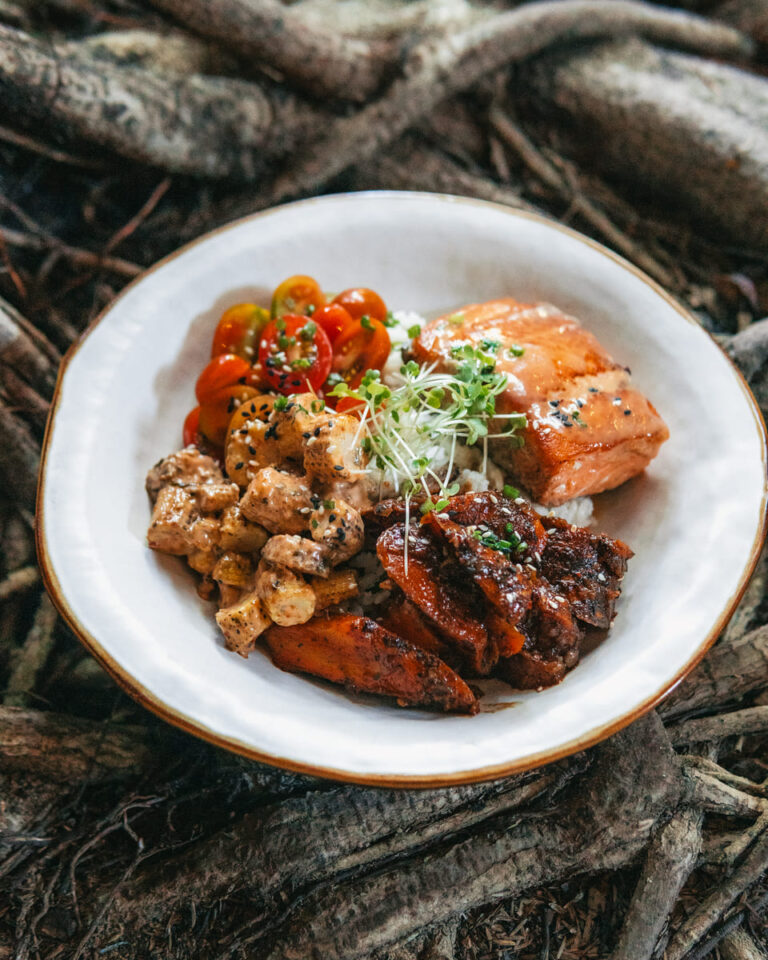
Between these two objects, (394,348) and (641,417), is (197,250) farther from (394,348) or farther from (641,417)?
(641,417)

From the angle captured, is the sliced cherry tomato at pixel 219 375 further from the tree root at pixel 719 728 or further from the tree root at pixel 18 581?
the tree root at pixel 719 728

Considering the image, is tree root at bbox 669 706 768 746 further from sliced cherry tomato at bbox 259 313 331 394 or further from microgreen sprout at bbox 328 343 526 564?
sliced cherry tomato at bbox 259 313 331 394

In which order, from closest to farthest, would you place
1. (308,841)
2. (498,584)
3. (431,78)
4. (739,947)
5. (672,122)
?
1. (498,584)
2. (739,947)
3. (308,841)
4. (431,78)
5. (672,122)

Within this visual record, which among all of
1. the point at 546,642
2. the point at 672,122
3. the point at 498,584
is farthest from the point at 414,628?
the point at 672,122

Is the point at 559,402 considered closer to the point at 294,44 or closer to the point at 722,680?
the point at 722,680

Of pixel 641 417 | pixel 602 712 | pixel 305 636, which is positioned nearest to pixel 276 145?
pixel 641 417
